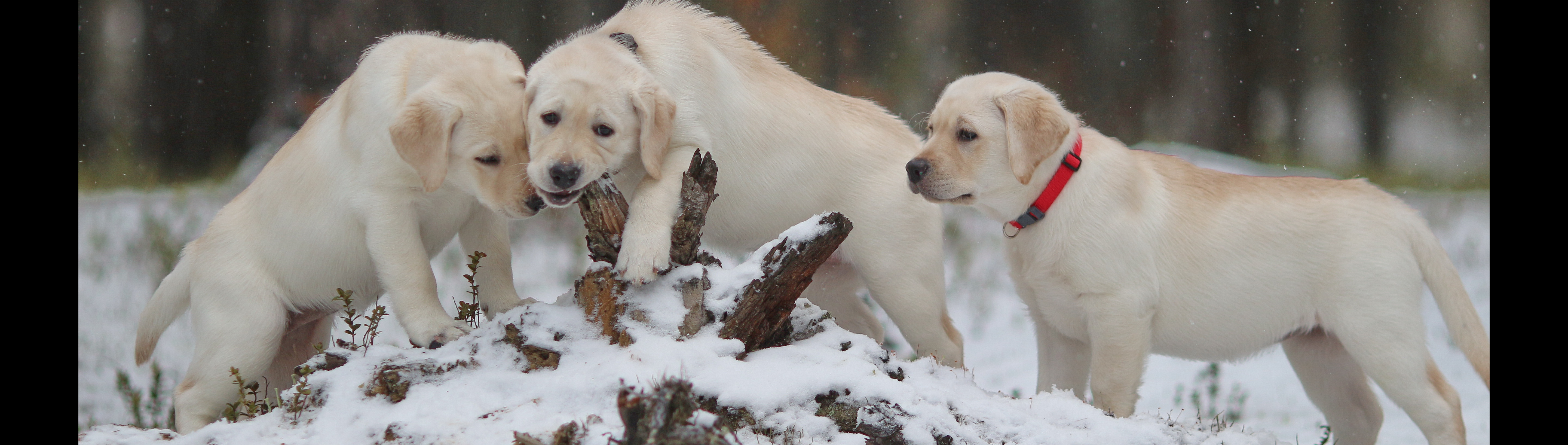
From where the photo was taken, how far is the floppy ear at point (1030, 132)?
3.47 m

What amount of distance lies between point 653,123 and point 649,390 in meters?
0.96

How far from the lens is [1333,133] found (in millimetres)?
7047

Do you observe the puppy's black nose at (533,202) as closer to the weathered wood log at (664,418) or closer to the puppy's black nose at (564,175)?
the puppy's black nose at (564,175)

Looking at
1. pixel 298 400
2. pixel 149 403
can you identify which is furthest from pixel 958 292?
pixel 149 403

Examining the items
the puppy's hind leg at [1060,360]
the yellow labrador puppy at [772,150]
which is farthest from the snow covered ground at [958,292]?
the yellow labrador puppy at [772,150]

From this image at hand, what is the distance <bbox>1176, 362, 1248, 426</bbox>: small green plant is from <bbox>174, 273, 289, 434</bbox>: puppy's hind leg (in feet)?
12.7

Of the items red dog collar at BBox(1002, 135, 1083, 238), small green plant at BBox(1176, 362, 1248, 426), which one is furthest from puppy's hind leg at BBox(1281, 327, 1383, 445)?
red dog collar at BBox(1002, 135, 1083, 238)

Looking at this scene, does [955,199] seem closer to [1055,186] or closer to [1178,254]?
[1055,186]

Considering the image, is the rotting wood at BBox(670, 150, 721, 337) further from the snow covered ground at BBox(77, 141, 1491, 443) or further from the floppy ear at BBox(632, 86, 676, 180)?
the snow covered ground at BBox(77, 141, 1491, 443)

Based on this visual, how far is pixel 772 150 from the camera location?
3770 mm

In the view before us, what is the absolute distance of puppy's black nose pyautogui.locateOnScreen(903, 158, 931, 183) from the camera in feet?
11.3

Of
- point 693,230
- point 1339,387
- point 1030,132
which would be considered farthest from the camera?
point 1339,387

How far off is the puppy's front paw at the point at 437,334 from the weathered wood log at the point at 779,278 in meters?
0.90

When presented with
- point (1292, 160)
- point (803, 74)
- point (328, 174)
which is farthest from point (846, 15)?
point (328, 174)
